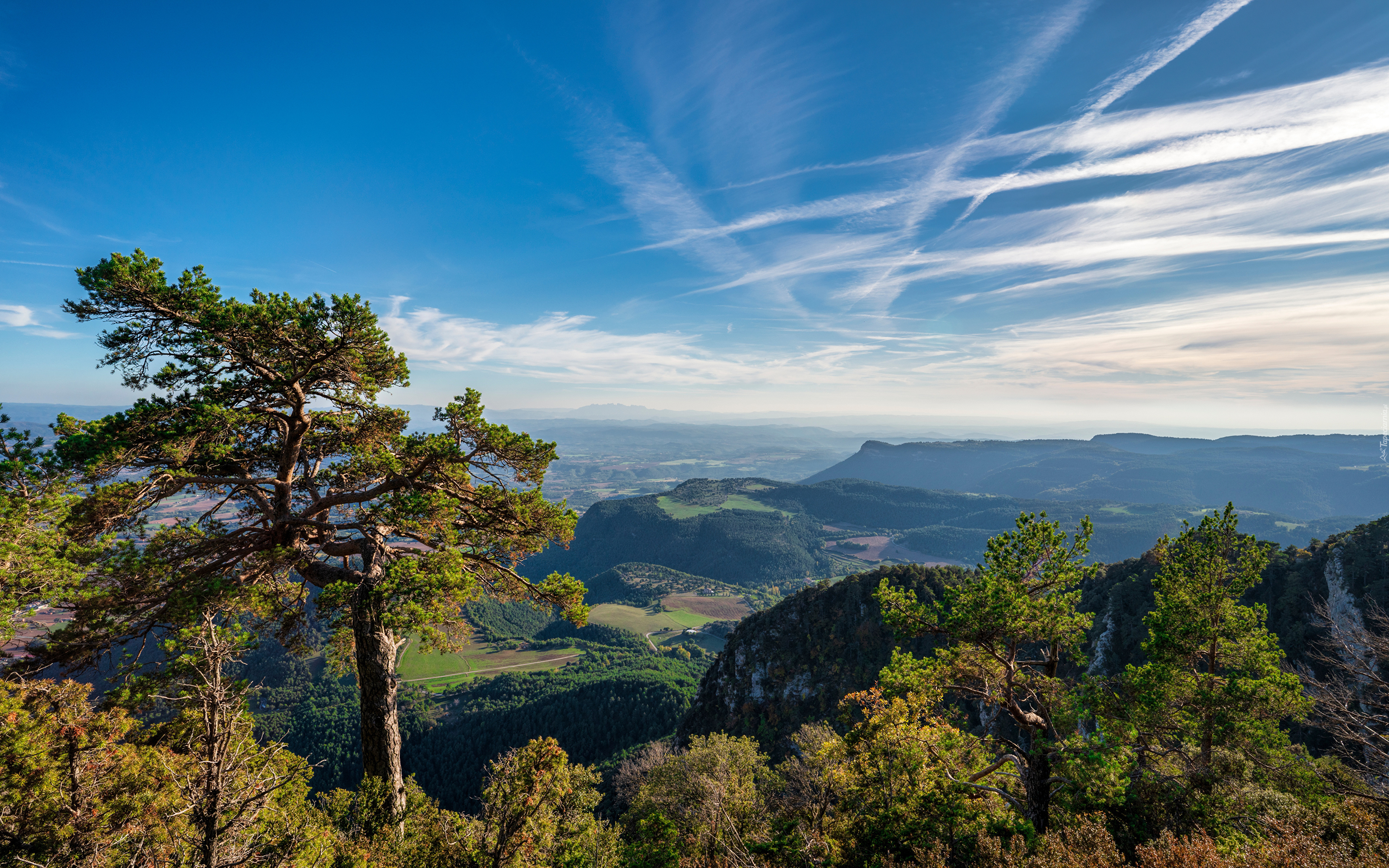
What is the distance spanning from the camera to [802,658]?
3044 inches

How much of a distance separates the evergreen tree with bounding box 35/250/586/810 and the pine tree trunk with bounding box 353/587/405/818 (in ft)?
0.18

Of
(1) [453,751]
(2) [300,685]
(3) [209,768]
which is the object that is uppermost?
(3) [209,768]

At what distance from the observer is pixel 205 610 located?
39.0ft

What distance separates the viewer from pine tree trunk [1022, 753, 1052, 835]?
1438cm

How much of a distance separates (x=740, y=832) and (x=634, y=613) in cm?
18355

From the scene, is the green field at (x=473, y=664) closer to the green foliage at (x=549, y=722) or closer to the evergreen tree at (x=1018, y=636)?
the green foliage at (x=549, y=722)

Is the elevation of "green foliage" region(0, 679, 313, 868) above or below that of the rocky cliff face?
above

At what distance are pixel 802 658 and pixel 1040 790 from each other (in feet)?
223

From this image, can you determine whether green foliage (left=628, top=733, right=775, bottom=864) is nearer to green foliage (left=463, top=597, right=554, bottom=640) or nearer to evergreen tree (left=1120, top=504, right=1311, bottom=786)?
evergreen tree (left=1120, top=504, right=1311, bottom=786)

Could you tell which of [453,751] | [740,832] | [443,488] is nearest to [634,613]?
[453,751]

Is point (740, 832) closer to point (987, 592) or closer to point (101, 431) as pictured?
point (987, 592)

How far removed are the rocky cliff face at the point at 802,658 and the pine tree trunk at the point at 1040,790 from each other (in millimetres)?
57237

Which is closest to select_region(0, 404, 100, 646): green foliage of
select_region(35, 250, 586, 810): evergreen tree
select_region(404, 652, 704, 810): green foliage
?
select_region(35, 250, 586, 810): evergreen tree

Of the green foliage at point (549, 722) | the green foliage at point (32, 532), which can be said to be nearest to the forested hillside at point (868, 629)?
the green foliage at point (549, 722)
